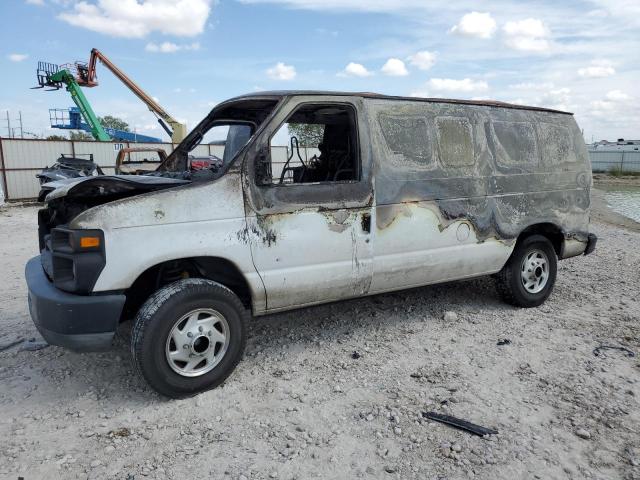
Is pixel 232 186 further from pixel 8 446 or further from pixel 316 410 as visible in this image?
pixel 8 446

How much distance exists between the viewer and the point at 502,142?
4.84 meters

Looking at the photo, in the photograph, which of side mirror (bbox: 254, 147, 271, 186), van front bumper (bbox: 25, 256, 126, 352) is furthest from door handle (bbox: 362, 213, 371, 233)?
van front bumper (bbox: 25, 256, 126, 352)

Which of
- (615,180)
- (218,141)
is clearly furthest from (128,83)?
(615,180)

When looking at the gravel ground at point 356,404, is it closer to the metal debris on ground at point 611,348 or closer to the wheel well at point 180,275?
the metal debris on ground at point 611,348

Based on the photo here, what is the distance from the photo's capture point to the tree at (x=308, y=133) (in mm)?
4801

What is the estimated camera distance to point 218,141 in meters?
5.02

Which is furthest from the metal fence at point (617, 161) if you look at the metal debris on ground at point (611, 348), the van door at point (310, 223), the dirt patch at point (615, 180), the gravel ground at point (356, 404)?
the van door at point (310, 223)

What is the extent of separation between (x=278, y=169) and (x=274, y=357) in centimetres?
161

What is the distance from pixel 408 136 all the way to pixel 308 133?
1.13 m

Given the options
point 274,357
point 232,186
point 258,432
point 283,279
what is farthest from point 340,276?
point 258,432

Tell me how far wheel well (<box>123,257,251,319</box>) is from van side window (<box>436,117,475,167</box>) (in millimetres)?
2118

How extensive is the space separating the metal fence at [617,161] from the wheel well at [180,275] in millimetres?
48094

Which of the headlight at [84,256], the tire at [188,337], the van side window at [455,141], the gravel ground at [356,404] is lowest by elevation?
the gravel ground at [356,404]

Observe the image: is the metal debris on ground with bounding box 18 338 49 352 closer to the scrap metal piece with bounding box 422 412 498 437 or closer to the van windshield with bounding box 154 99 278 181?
the van windshield with bounding box 154 99 278 181
